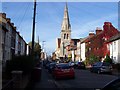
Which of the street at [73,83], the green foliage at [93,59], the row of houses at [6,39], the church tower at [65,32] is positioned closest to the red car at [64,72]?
the street at [73,83]

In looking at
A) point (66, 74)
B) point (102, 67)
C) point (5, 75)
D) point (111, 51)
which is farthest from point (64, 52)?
point (5, 75)

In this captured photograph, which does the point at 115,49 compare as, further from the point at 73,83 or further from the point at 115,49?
the point at 73,83

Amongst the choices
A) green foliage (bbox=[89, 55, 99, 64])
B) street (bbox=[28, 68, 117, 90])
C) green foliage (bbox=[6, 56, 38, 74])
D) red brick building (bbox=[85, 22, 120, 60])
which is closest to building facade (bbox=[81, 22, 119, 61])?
red brick building (bbox=[85, 22, 120, 60])

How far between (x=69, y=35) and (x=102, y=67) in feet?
409

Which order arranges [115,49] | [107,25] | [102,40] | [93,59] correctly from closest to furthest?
[115,49] → [93,59] → [102,40] → [107,25]

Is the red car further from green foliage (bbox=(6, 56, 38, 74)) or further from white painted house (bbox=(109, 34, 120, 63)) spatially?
white painted house (bbox=(109, 34, 120, 63))

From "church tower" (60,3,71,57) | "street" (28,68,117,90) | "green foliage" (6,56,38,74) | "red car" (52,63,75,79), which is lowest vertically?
"street" (28,68,117,90)

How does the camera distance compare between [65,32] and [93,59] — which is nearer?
[93,59]

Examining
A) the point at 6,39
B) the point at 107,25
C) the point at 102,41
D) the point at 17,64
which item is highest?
the point at 107,25

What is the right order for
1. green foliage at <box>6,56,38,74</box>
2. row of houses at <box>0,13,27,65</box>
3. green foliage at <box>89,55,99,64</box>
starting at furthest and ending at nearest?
A: green foliage at <box>89,55,99,64</box> → row of houses at <box>0,13,27,65</box> → green foliage at <box>6,56,38,74</box>

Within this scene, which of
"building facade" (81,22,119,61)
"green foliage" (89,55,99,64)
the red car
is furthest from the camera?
"building facade" (81,22,119,61)

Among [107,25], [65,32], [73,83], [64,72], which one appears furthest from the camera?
[65,32]

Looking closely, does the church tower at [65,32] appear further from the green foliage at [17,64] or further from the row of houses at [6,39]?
the green foliage at [17,64]

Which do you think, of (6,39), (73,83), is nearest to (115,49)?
(6,39)
